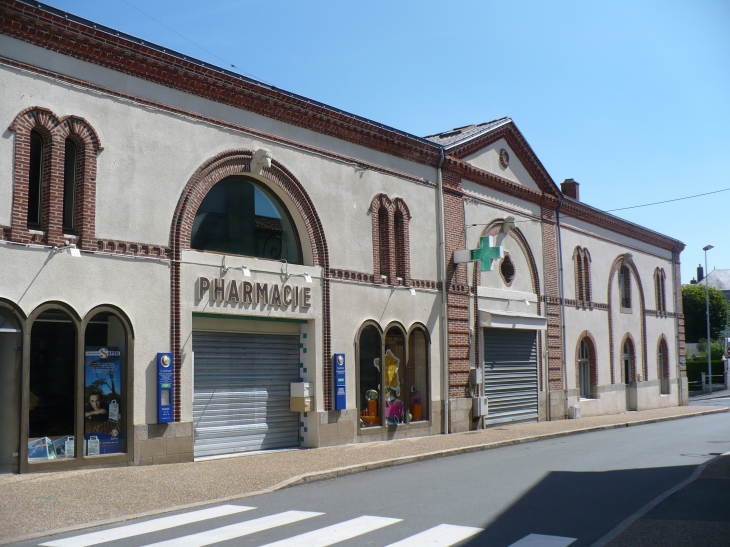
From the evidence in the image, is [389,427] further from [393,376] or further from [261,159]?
[261,159]

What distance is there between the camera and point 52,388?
12891mm

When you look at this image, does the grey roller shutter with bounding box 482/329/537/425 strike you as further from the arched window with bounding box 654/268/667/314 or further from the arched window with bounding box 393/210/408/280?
the arched window with bounding box 654/268/667/314

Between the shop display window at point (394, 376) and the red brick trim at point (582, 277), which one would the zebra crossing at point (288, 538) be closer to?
the shop display window at point (394, 376)

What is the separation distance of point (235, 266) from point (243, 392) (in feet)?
8.52

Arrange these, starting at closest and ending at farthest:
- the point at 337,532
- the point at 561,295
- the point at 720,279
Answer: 1. the point at 337,532
2. the point at 561,295
3. the point at 720,279

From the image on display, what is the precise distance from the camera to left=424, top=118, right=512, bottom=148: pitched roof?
2271 cm

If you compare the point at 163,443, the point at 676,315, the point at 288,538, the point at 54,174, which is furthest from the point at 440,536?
the point at 676,315

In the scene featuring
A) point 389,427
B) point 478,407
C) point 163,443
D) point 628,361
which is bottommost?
point 389,427

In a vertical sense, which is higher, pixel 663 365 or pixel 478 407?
pixel 663 365

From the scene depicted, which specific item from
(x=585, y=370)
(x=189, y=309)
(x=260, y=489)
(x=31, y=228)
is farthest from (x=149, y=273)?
(x=585, y=370)

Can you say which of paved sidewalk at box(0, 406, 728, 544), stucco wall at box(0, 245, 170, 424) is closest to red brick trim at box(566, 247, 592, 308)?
paved sidewalk at box(0, 406, 728, 544)

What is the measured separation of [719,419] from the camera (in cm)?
2748

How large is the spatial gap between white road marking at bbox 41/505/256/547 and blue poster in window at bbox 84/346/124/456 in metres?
4.14

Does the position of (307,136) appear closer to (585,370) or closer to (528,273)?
(528,273)
